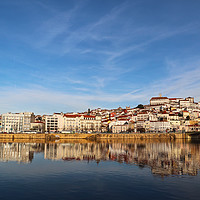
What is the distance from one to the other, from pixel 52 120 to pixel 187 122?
7944 centimetres

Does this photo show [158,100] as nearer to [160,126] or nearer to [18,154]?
[160,126]

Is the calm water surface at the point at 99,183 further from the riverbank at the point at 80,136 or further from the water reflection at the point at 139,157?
the riverbank at the point at 80,136

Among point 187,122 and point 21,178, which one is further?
point 187,122

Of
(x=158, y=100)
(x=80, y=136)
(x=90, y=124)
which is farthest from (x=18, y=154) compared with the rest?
(x=158, y=100)

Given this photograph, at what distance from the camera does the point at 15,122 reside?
127562mm

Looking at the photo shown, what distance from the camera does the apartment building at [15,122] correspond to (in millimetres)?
126119

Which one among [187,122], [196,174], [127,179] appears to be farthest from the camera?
[187,122]

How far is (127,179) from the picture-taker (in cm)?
2228

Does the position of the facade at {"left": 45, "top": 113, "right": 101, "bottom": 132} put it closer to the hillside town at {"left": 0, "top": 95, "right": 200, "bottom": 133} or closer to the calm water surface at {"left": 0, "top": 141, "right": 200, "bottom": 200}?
the hillside town at {"left": 0, "top": 95, "right": 200, "bottom": 133}

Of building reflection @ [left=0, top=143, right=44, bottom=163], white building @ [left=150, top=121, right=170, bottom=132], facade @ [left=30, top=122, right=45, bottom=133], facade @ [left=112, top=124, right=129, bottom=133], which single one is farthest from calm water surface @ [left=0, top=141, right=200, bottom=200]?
facade @ [left=30, top=122, right=45, bottom=133]

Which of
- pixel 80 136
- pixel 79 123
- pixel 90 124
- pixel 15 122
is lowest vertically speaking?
pixel 80 136

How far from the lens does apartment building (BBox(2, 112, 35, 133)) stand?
126119mm

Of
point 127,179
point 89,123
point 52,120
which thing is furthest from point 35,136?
point 127,179

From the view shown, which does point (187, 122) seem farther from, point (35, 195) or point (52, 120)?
point (35, 195)
